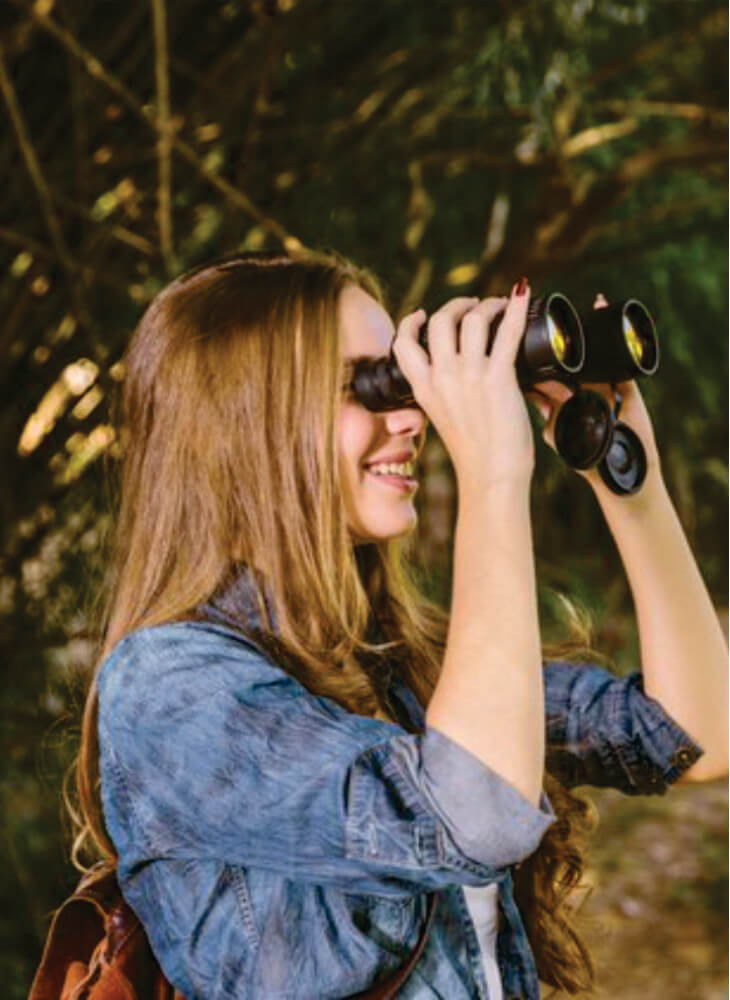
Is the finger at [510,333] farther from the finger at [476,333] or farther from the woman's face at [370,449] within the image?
the woman's face at [370,449]

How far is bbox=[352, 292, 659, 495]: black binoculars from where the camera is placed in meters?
1.08

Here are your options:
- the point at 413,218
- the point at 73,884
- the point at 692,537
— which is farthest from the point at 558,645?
the point at 692,537

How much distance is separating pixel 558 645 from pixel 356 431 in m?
0.45

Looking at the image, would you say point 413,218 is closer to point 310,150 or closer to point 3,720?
point 310,150

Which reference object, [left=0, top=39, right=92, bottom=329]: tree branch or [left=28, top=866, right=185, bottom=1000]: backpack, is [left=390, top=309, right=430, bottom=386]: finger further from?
[left=0, top=39, right=92, bottom=329]: tree branch

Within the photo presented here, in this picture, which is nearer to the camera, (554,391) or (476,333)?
(476,333)

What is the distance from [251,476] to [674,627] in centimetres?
48

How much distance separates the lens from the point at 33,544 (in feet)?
9.05

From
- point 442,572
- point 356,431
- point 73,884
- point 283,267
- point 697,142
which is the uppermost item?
point 697,142

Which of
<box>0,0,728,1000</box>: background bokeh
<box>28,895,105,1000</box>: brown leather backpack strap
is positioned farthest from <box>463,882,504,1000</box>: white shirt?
<box>0,0,728,1000</box>: background bokeh

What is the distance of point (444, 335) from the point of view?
40.9 inches

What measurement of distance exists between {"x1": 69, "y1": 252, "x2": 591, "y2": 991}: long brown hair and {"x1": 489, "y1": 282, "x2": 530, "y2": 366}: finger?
0.21 meters

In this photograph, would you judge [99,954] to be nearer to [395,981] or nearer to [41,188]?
[395,981]

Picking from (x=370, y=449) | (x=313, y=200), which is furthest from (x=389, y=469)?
(x=313, y=200)
